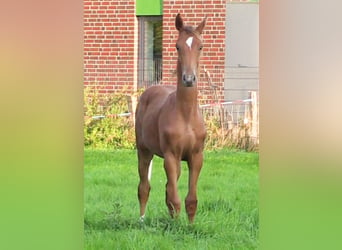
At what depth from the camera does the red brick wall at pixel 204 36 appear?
2.88 m

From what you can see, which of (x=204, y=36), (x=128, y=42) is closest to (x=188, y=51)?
(x=204, y=36)

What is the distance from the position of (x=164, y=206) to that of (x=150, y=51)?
0.69 metres

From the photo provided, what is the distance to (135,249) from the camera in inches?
108

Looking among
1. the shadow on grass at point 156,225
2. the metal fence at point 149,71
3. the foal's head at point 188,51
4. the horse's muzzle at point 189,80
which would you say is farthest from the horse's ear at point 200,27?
the shadow on grass at point 156,225

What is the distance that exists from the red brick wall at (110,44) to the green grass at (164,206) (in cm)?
33

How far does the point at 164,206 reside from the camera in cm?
292

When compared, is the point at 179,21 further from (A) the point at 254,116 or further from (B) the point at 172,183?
(B) the point at 172,183

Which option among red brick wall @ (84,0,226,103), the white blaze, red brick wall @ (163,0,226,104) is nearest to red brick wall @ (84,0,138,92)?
red brick wall @ (84,0,226,103)

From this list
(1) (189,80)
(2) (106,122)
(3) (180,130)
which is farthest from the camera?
(2) (106,122)

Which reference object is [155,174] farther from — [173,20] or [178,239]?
[173,20]

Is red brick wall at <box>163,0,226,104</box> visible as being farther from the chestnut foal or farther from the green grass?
the green grass

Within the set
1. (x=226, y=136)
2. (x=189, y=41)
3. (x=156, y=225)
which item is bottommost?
(x=156, y=225)
